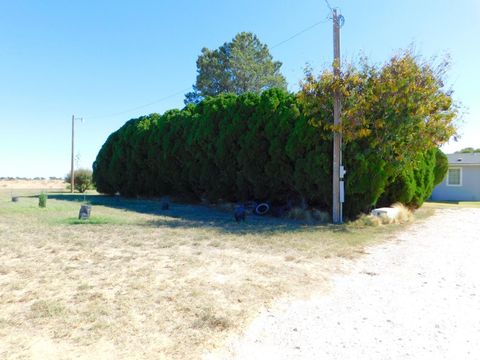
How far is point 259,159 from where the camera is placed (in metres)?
13.4

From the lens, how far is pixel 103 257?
605 cm

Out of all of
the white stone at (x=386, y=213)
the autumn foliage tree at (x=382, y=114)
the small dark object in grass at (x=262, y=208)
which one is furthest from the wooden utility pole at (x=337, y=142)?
the small dark object in grass at (x=262, y=208)

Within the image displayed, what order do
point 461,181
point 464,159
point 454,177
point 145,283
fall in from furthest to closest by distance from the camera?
point 454,177 < point 461,181 < point 464,159 < point 145,283

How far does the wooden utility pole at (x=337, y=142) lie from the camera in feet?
34.1

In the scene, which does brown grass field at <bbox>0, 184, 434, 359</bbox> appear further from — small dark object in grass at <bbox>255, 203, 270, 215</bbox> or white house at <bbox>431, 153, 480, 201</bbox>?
white house at <bbox>431, 153, 480, 201</bbox>

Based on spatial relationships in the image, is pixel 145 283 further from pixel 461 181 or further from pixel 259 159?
pixel 461 181

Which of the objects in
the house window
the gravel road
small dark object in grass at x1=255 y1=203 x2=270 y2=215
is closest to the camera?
the gravel road

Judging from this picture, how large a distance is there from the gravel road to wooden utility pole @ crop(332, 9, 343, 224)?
468cm

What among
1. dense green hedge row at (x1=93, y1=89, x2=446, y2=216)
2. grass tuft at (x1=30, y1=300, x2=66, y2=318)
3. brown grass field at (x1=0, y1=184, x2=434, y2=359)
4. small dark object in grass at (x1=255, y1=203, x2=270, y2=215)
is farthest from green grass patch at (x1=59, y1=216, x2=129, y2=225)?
grass tuft at (x1=30, y1=300, x2=66, y2=318)

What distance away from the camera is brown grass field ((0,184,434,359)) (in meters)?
3.16

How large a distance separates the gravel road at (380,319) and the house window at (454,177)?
19.3 m

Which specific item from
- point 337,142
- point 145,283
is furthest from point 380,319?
point 337,142

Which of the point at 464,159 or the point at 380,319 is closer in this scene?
the point at 380,319

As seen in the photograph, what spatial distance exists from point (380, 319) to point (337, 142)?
24.5 feet
